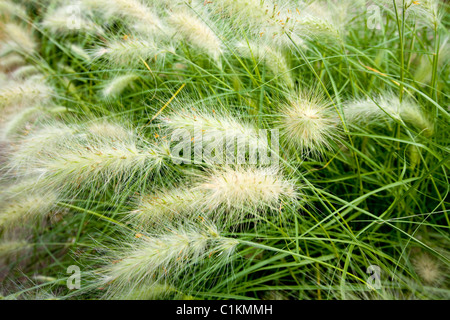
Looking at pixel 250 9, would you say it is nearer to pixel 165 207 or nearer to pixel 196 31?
pixel 196 31

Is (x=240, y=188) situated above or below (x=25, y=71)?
below

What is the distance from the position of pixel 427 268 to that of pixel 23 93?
Result: 6.70 feet

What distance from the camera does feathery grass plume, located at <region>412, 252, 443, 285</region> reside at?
1.24 metres

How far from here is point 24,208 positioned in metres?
1.33

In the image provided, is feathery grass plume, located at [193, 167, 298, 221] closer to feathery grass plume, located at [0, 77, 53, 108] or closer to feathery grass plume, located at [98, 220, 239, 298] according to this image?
feathery grass plume, located at [98, 220, 239, 298]

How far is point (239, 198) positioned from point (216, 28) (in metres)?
0.89

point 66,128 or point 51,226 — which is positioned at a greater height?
point 66,128

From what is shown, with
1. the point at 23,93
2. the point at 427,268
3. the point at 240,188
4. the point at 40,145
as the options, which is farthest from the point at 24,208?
the point at 427,268

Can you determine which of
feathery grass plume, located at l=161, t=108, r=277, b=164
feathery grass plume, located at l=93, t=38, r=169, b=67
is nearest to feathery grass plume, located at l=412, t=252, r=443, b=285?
feathery grass plume, located at l=161, t=108, r=277, b=164

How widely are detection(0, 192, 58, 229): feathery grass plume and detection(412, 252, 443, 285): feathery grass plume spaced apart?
1.52m
